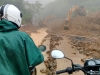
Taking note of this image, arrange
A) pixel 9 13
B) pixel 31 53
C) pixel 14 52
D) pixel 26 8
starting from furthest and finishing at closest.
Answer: pixel 26 8
pixel 9 13
pixel 31 53
pixel 14 52

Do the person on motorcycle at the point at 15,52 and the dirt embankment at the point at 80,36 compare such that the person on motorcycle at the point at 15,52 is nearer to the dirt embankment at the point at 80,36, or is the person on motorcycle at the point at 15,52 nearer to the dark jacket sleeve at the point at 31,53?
the dark jacket sleeve at the point at 31,53

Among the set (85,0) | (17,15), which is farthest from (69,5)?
(17,15)

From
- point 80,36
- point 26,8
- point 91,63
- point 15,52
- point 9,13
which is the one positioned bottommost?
point 80,36

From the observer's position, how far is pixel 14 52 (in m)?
2.30

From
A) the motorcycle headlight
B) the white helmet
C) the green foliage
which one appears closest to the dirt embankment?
the green foliage

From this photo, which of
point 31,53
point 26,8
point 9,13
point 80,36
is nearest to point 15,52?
point 31,53

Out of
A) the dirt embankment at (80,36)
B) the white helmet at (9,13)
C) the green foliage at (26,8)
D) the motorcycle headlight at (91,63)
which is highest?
the green foliage at (26,8)

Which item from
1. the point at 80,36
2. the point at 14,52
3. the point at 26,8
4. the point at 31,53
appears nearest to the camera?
the point at 14,52

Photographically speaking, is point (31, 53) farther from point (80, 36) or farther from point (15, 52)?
point (80, 36)

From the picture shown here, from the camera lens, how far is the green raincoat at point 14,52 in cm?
222

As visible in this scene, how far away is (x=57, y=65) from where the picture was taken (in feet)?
26.1

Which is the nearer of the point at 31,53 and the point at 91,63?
the point at 91,63

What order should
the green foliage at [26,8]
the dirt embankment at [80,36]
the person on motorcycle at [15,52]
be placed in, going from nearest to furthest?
1. the person on motorcycle at [15,52]
2. the dirt embankment at [80,36]
3. the green foliage at [26,8]

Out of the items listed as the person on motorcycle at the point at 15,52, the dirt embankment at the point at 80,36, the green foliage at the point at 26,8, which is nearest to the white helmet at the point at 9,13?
the person on motorcycle at the point at 15,52
